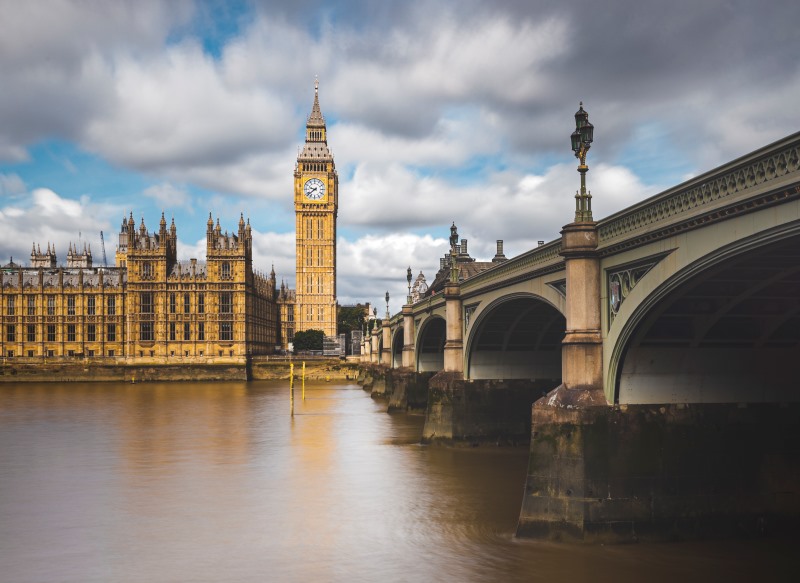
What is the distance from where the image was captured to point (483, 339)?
37.1 meters

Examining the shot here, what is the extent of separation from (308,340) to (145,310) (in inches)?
1449

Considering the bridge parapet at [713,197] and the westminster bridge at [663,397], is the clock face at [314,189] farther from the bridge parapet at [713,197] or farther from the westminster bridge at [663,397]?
the bridge parapet at [713,197]

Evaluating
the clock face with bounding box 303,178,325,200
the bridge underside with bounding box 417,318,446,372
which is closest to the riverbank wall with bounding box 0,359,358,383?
the bridge underside with bounding box 417,318,446,372

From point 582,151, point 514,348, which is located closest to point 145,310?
point 514,348

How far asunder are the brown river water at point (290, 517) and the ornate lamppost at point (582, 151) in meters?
8.43

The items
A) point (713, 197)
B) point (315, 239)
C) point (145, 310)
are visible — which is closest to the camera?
point (713, 197)

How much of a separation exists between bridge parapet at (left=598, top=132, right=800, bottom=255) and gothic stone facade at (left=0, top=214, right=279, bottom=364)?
→ 10758 cm

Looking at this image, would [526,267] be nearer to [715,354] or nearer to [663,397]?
[715,354]

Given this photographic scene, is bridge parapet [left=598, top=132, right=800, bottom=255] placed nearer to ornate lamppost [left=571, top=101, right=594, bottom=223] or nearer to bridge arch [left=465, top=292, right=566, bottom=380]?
ornate lamppost [left=571, top=101, right=594, bottom=223]

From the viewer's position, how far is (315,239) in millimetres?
172125

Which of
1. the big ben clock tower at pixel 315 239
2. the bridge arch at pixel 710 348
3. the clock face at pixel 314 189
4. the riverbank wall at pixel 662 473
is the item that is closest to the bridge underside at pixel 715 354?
the bridge arch at pixel 710 348

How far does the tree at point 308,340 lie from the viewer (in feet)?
498

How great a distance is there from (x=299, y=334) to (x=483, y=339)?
119667 mm

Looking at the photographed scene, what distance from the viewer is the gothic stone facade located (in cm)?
12275
